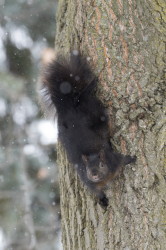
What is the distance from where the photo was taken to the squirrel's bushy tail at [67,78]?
2219mm

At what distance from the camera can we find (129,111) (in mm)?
2082

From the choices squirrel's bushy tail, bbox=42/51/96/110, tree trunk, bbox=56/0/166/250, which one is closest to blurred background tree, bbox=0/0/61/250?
squirrel's bushy tail, bbox=42/51/96/110

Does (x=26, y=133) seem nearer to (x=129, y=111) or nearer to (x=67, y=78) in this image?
(x=67, y=78)

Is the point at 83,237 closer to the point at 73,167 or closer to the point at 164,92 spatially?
the point at 73,167

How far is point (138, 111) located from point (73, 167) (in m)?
0.55

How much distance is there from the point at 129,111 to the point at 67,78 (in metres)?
0.44

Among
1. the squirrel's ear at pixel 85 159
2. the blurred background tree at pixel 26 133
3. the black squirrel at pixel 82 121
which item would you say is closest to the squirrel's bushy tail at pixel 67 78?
the black squirrel at pixel 82 121

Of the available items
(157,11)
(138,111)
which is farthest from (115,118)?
(157,11)

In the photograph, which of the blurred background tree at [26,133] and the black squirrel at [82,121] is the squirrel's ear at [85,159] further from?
the blurred background tree at [26,133]

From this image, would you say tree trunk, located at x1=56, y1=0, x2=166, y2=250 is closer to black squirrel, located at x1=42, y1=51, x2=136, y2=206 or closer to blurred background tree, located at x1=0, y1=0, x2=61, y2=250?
black squirrel, located at x1=42, y1=51, x2=136, y2=206

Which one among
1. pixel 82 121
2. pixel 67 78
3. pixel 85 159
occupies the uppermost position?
pixel 67 78

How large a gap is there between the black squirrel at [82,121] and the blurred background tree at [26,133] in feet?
8.09

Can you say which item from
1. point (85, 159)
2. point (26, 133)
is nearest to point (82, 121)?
point (85, 159)

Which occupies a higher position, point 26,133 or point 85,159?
point 26,133
